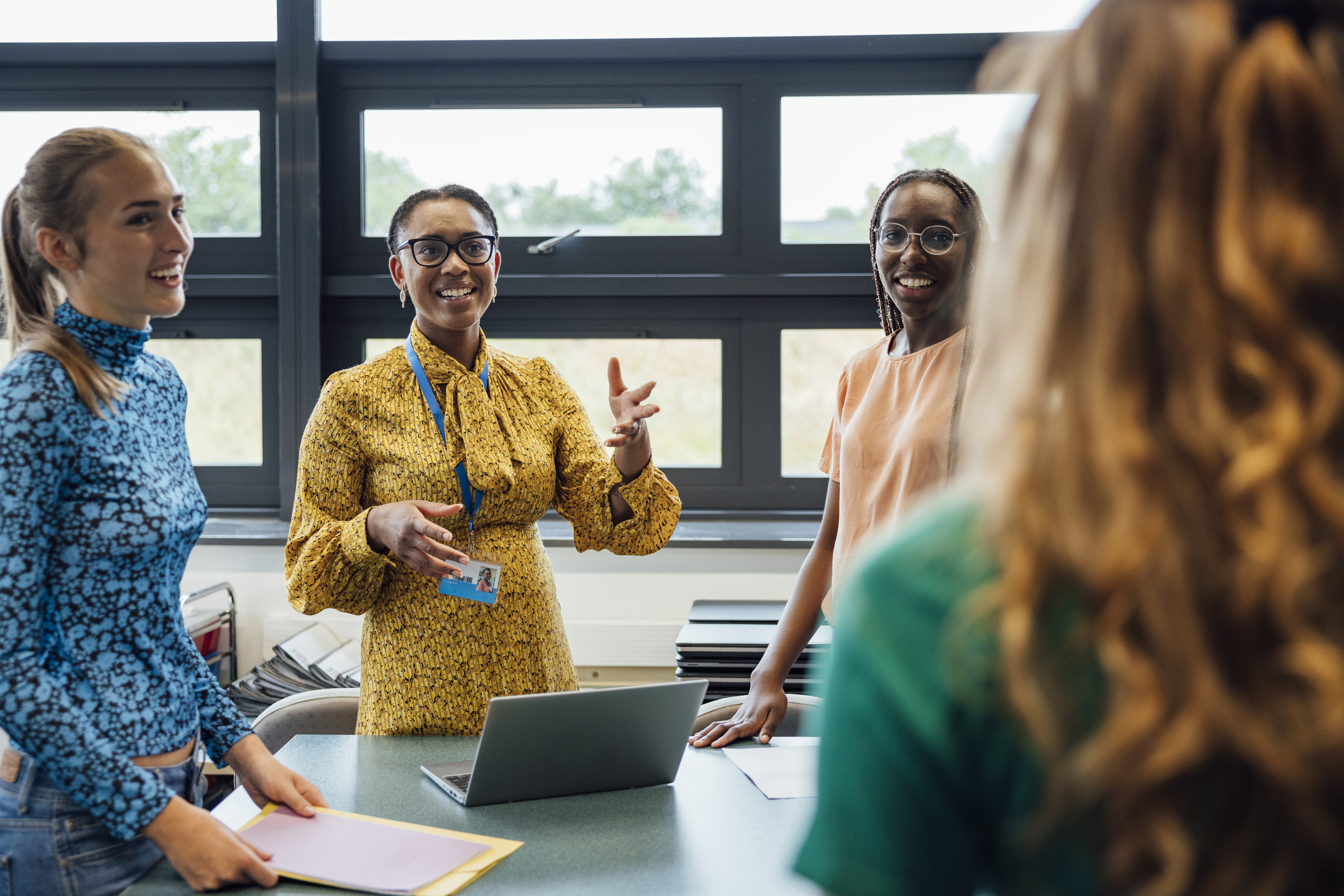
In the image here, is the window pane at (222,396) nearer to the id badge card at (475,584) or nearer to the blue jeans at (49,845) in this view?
the id badge card at (475,584)

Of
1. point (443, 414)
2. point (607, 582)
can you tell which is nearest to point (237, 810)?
point (443, 414)

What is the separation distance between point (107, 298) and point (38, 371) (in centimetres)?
16

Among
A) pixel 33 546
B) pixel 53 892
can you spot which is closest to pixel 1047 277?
pixel 33 546

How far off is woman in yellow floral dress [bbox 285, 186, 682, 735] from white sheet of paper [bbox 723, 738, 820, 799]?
0.40m

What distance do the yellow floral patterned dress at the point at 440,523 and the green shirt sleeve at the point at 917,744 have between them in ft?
4.16

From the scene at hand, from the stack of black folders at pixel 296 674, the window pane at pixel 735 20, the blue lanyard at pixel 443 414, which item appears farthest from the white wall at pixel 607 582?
the window pane at pixel 735 20

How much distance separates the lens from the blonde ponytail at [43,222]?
1265 millimetres

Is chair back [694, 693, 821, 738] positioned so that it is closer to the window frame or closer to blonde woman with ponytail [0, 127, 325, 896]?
blonde woman with ponytail [0, 127, 325, 896]

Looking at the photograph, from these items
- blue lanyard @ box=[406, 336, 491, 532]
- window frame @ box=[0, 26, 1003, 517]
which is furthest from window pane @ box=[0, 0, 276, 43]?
blue lanyard @ box=[406, 336, 491, 532]

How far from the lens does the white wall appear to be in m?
2.81

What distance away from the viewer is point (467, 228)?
6.18ft

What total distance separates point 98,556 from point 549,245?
79.7 inches

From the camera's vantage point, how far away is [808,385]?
3.16 meters

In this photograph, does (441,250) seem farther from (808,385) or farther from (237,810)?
(808,385)
